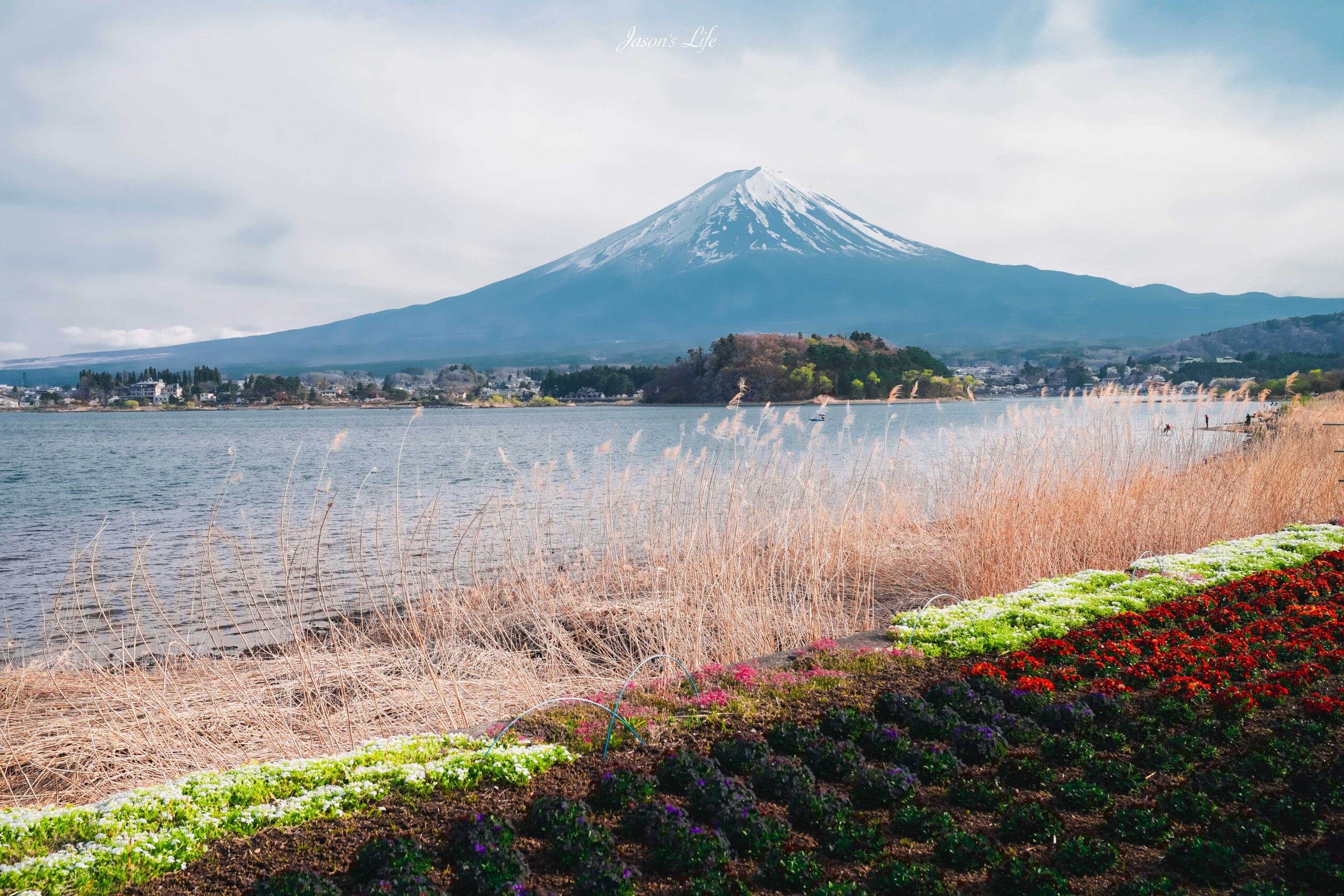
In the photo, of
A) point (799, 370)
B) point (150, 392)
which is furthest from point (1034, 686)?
point (150, 392)

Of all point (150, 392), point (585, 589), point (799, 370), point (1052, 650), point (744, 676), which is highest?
point (150, 392)

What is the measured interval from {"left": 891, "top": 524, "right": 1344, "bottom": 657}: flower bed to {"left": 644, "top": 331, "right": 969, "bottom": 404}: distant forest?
52.1 metres

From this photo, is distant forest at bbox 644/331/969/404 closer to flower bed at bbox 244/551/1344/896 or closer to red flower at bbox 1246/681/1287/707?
red flower at bbox 1246/681/1287/707

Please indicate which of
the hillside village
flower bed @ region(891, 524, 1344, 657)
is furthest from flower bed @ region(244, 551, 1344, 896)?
the hillside village

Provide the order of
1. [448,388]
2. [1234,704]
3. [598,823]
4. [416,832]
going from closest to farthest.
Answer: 1. [416,832]
2. [598,823]
3. [1234,704]
4. [448,388]

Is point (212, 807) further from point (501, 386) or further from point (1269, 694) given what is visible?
point (501, 386)

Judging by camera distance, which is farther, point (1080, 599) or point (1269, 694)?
point (1080, 599)

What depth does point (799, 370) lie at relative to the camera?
73.0m

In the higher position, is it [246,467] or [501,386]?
[501,386]

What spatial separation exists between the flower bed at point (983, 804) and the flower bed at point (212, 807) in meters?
0.58

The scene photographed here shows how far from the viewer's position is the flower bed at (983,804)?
343 centimetres

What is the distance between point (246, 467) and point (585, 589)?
1208 inches

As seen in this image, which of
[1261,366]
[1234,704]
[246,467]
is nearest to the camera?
[1234,704]

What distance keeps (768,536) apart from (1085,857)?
7233mm
